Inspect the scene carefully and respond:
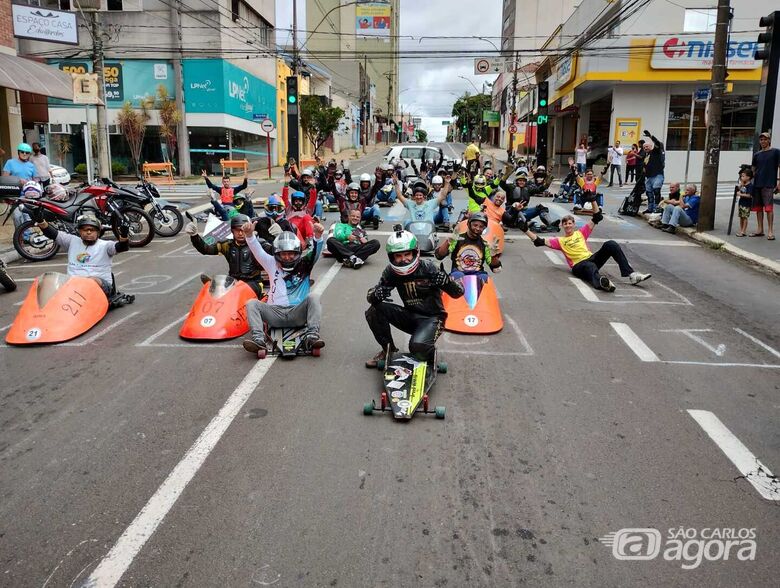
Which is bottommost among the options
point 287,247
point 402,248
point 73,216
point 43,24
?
point 73,216

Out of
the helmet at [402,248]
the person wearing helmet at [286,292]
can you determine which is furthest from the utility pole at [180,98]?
the helmet at [402,248]

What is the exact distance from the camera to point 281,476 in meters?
4.50

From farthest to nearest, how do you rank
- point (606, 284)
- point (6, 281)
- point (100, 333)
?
point (606, 284) < point (6, 281) < point (100, 333)

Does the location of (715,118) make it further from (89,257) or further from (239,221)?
(89,257)

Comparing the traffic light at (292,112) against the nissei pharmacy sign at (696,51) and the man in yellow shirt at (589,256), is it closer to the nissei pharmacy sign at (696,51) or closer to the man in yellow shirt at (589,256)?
the nissei pharmacy sign at (696,51)

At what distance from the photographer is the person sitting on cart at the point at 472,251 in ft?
27.1

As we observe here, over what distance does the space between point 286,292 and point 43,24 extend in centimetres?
2195

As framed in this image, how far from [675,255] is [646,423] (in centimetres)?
940

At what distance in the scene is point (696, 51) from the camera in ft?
95.0

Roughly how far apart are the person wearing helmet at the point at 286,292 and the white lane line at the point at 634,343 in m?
3.41

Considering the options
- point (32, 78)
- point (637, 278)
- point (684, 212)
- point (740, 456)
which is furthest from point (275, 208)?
point (32, 78)

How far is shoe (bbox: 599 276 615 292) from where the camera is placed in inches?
412

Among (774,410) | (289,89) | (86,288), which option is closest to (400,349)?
(774,410)

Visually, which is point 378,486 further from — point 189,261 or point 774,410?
point 189,261
